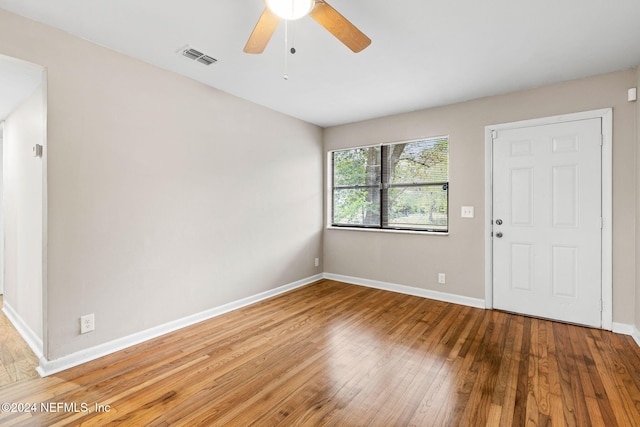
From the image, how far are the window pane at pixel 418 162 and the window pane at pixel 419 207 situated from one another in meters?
0.13

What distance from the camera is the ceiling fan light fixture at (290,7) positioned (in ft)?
4.83

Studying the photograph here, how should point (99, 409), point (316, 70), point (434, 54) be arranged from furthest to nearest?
point (316, 70), point (434, 54), point (99, 409)

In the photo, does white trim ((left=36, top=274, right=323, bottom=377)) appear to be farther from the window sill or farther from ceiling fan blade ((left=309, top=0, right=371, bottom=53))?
ceiling fan blade ((left=309, top=0, right=371, bottom=53))

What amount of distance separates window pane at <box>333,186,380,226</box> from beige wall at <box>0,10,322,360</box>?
131 centimetres

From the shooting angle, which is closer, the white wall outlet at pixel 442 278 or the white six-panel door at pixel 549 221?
the white six-panel door at pixel 549 221

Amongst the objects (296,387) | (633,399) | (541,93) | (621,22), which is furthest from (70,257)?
(541,93)

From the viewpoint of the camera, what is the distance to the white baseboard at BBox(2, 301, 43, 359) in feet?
8.21

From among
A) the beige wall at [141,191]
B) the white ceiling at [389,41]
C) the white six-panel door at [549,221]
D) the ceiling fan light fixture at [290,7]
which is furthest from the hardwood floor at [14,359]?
the white six-panel door at [549,221]

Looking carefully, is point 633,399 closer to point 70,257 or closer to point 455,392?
point 455,392

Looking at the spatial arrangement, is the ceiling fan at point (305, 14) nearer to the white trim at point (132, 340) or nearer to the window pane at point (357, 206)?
the white trim at point (132, 340)

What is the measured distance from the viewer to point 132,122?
2568 mm

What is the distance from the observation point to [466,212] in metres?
3.62

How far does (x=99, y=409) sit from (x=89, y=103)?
7.22 feet

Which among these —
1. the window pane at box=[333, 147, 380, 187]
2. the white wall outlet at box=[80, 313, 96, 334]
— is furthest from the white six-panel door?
the white wall outlet at box=[80, 313, 96, 334]
